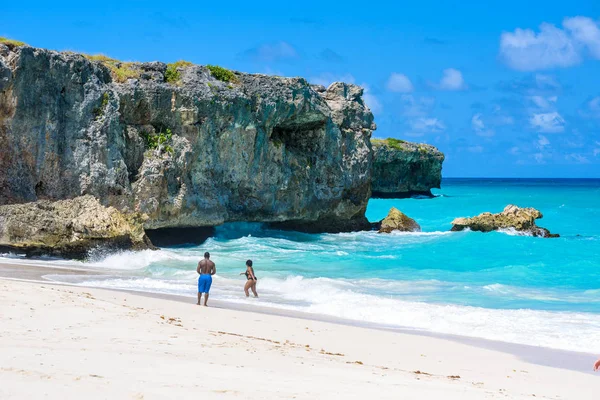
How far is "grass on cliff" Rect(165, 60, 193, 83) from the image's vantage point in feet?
90.5

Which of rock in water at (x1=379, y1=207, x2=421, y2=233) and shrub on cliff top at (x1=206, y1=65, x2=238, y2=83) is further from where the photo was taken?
rock in water at (x1=379, y1=207, x2=421, y2=233)

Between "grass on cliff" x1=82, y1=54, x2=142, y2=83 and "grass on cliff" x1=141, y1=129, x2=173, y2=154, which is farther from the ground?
"grass on cliff" x1=82, y1=54, x2=142, y2=83

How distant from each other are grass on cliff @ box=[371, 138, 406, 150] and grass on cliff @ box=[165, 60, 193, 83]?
159 feet

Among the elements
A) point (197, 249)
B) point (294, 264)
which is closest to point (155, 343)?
point (294, 264)

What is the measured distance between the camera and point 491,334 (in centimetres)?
1315

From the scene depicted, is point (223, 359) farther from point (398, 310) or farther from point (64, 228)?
point (64, 228)

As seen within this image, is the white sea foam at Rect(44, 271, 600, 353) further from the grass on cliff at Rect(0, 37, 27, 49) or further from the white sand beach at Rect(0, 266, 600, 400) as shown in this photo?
the grass on cliff at Rect(0, 37, 27, 49)

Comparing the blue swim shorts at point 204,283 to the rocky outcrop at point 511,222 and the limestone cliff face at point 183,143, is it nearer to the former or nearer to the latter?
the limestone cliff face at point 183,143

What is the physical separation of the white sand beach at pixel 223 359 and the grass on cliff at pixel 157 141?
44.2 feet

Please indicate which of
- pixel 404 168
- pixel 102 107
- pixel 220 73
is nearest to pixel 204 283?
pixel 102 107

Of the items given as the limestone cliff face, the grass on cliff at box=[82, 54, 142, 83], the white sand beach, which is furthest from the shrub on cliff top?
the white sand beach

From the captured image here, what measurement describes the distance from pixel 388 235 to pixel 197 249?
11681mm

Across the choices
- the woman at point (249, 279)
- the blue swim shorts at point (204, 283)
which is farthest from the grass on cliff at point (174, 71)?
the blue swim shorts at point (204, 283)

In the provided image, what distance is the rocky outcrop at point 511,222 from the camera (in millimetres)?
35500
